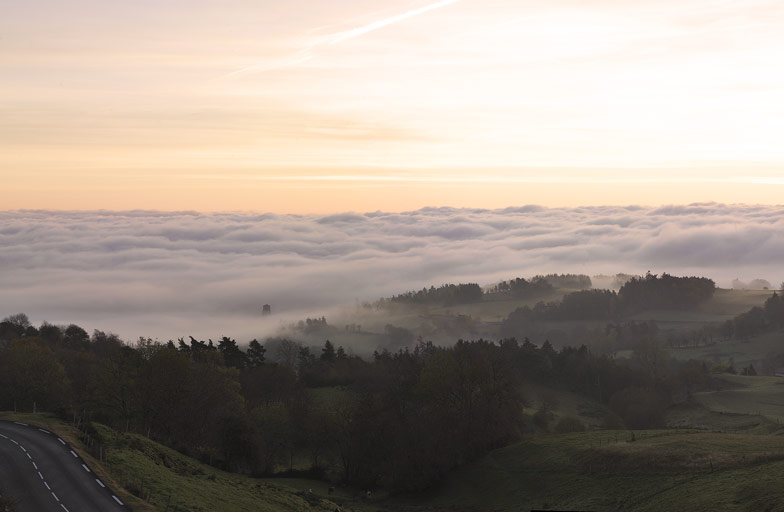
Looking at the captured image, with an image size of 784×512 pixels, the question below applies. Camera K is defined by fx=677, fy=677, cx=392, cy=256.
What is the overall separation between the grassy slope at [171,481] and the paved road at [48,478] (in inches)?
39.1

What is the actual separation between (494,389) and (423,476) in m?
19.0

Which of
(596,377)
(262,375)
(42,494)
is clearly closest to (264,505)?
(42,494)

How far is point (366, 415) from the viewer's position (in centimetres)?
8975

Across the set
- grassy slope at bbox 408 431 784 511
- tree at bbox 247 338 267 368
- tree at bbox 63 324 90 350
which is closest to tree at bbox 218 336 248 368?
tree at bbox 247 338 267 368

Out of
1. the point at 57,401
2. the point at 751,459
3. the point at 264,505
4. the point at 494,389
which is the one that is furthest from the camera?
the point at 494,389

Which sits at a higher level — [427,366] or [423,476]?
[427,366]

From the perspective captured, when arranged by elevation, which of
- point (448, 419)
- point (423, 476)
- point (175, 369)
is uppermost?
point (175, 369)

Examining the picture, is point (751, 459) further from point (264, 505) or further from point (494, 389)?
point (264, 505)

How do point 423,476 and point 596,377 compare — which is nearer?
point 423,476

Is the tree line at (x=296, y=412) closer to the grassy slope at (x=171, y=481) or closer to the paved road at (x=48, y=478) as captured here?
the grassy slope at (x=171, y=481)

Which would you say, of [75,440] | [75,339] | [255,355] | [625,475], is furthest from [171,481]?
[75,339]

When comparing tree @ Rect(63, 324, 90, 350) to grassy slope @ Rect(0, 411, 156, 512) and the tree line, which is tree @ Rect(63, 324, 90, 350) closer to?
the tree line

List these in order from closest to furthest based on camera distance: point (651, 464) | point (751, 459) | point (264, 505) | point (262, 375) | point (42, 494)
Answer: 1. point (42, 494)
2. point (264, 505)
3. point (751, 459)
4. point (651, 464)
5. point (262, 375)

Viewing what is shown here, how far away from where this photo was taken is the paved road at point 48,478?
4134 centimetres
